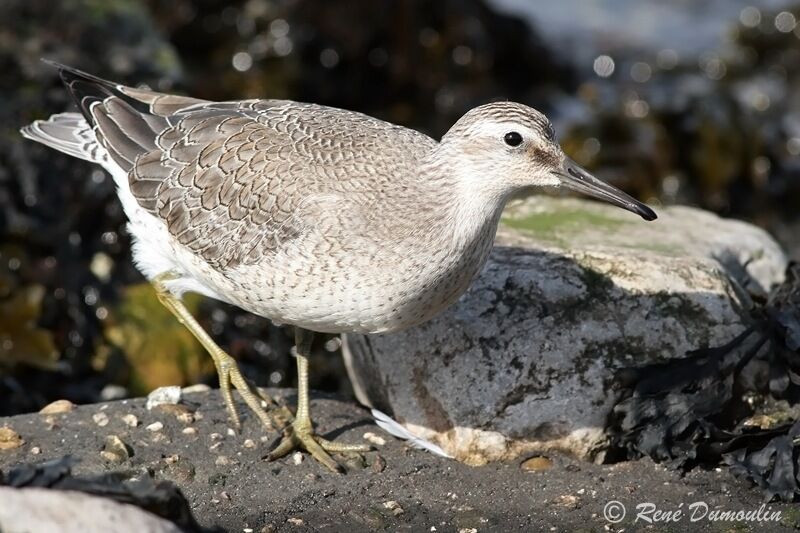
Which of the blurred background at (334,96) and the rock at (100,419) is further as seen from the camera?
the blurred background at (334,96)

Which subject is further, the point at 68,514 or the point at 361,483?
the point at 361,483

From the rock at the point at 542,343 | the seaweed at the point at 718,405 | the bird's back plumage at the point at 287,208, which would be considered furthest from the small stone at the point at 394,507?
the seaweed at the point at 718,405

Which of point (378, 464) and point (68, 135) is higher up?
point (68, 135)

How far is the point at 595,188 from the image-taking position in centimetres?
573

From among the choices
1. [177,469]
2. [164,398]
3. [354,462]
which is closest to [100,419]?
[164,398]

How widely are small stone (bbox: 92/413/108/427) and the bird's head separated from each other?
253 cm

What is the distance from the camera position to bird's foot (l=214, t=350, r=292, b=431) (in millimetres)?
6570

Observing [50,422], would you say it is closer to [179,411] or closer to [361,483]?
[179,411]

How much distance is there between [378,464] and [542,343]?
3.87 ft

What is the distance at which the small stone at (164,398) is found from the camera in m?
6.61

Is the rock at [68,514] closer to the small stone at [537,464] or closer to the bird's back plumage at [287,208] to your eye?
the bird's back plumage at [287,208]

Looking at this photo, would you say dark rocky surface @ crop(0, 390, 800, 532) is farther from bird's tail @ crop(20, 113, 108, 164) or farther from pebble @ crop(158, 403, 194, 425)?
bird's tail @ crop(20, 113, 108, 164)

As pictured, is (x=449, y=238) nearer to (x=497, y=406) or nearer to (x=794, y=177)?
(x=497, y=406)

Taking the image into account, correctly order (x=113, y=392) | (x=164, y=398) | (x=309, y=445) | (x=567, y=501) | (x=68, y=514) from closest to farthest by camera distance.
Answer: (x=68, y=514), (x=567, y=501), (x=309, y=445), (x=164, y=398), (x=113, y=392)
